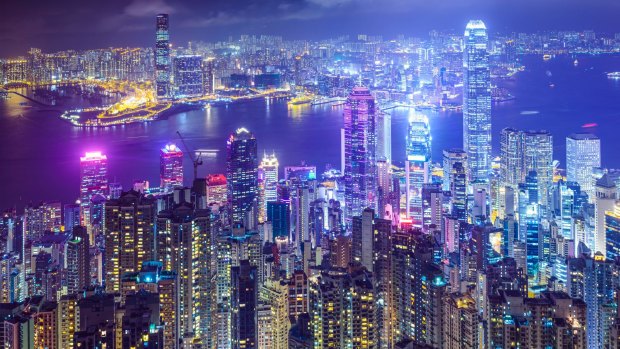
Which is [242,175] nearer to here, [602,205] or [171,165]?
[171,165]

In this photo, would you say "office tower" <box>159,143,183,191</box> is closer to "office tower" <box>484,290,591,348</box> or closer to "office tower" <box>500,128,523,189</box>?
"office tower" <box>500,128,523,189</box>

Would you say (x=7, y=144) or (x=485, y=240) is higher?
(x=7, y=144)

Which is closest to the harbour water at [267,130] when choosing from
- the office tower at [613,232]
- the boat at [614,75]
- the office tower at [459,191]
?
the boat at [614,75]

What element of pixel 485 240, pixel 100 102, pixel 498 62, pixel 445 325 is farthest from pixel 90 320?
pixel 498 62

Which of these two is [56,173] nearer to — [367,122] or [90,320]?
[367,122]

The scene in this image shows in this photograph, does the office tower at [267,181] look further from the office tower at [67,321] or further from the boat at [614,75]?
the boat at [614,75]

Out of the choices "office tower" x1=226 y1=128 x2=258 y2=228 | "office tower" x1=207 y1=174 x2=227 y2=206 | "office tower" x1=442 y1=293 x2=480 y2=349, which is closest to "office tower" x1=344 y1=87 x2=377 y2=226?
"office tower" x1=226 y1=128 x2=258 y2=228
